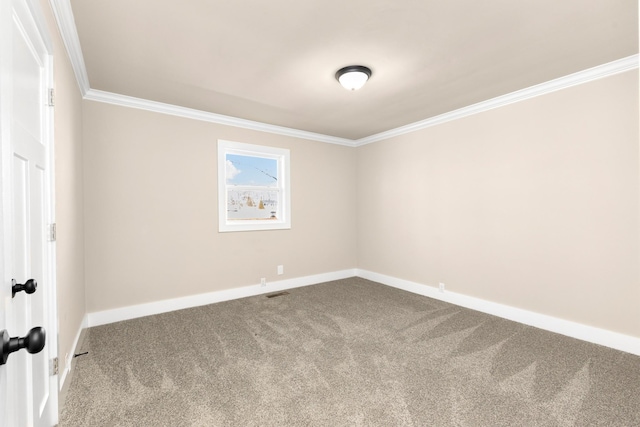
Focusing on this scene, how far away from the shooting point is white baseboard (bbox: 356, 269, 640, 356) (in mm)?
2721

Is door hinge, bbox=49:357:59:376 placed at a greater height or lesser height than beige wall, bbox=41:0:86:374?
lesser

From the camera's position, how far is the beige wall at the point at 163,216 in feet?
11.1

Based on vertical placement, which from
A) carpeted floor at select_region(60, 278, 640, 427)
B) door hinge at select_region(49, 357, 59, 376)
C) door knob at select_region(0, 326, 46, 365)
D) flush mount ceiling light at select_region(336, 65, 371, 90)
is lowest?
carpeted floor at select_region(60, 278, 640, 427)

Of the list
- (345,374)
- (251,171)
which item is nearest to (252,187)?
(251,171)

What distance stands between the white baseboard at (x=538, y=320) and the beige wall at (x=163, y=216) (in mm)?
1928

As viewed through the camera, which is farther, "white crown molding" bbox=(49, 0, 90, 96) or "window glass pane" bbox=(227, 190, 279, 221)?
"window glass pane" bbox=(227, 190, 279, 221)

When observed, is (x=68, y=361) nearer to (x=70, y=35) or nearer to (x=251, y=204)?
(x=70, y=35)

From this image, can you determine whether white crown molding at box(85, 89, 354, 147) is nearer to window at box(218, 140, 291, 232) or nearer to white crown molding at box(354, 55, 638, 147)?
window at box(218, 140, 291, 232)

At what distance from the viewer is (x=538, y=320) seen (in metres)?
3.24

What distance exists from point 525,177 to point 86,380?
4372 millimetres

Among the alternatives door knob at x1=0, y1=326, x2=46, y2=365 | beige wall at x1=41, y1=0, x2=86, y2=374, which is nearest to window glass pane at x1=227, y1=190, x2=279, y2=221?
beige wall at x1=41, y1=0, x2=86, y2=374

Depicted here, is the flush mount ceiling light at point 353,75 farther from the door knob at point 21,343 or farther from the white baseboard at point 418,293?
the white baseboard at point 418,293

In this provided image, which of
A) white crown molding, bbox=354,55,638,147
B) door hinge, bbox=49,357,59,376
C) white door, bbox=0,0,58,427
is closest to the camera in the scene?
white door, bbox=0,0,58,427

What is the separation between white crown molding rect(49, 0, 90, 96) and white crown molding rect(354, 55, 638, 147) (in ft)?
12.6
